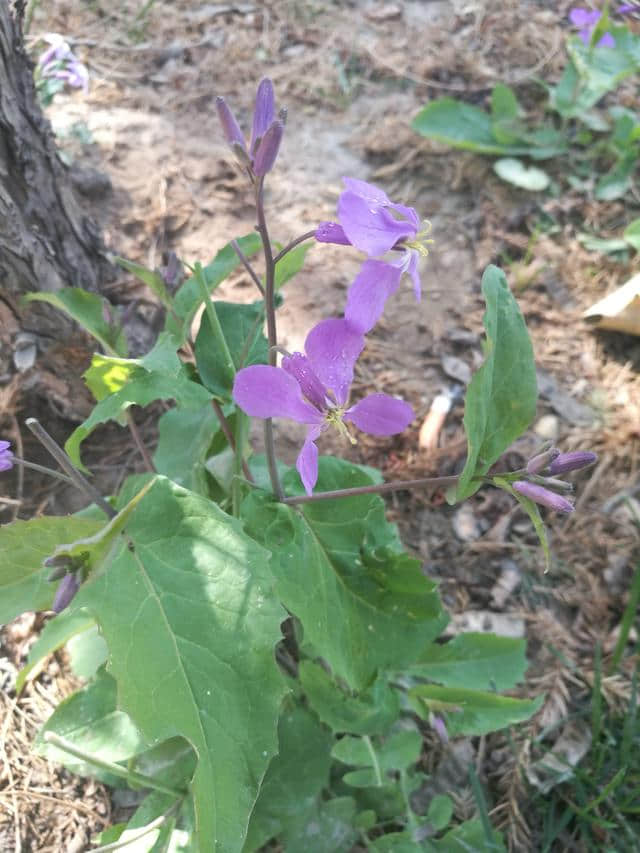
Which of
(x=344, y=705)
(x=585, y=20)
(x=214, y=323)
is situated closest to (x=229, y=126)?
(x=214, y=323)

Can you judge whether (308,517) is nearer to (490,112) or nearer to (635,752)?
(635,752)

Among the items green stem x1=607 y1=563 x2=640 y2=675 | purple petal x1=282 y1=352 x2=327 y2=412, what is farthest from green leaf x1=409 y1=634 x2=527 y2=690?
purple petal x1=282 y1=352 x2=327 y2=412

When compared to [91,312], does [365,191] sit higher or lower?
higher

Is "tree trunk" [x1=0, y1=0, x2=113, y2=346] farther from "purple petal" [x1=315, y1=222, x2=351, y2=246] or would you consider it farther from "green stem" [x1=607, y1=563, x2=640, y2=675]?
"green stem" [x1=607, y1=563, x2=640, y2=675]

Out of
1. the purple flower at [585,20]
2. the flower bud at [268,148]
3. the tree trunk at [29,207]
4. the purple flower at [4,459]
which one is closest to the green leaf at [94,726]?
the purple flower at [4,459]

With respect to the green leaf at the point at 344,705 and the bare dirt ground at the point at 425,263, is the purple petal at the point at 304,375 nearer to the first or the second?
the green leaf at the point at 344,705

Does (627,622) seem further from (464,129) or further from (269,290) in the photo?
(464,129)
